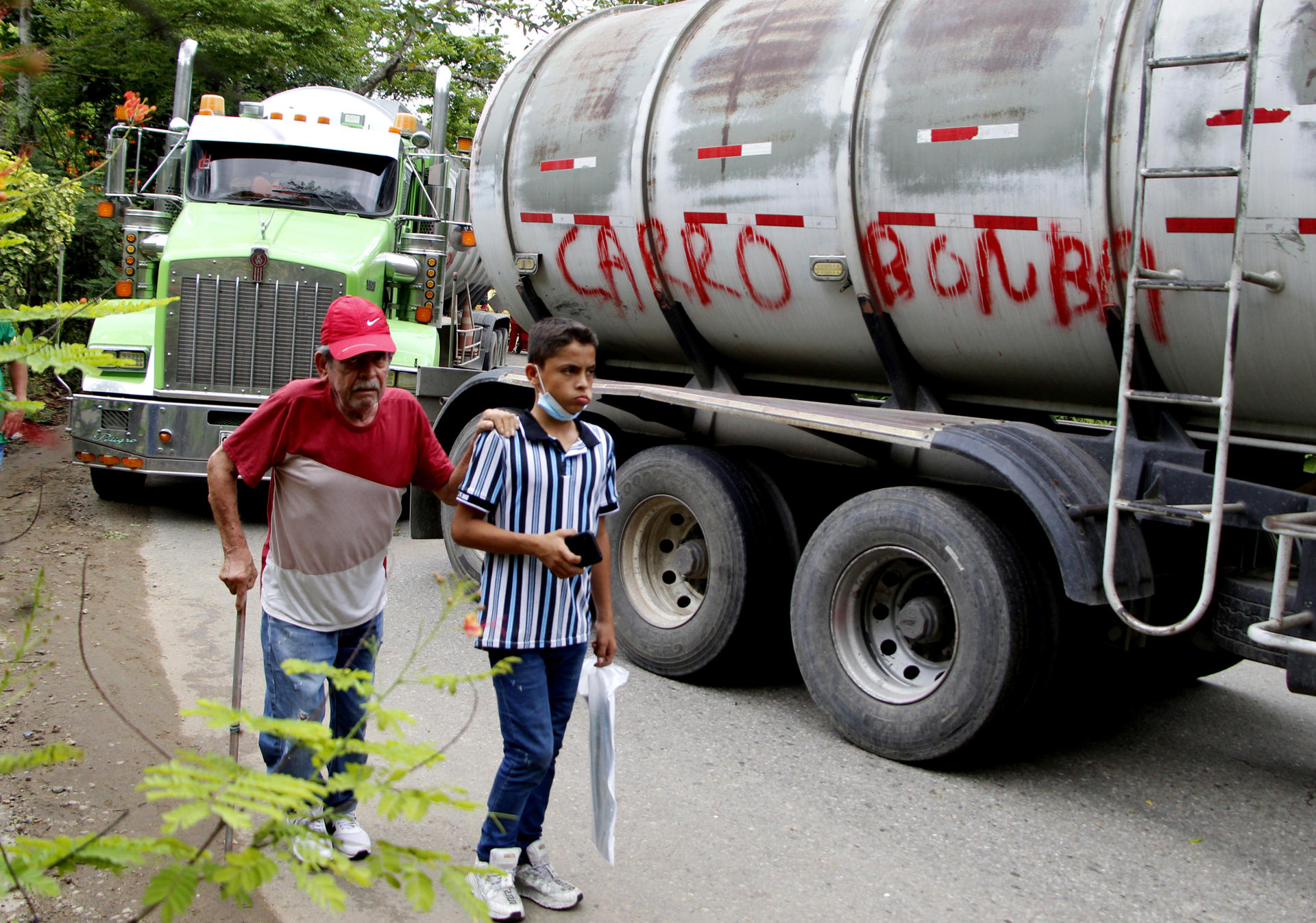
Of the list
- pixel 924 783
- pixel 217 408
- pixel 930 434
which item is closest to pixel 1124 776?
pixel 924 783

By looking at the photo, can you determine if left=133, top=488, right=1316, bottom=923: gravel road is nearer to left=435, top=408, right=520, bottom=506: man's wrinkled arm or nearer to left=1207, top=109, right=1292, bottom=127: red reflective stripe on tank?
left=435, top=408, right=520, bottom=506: man's wrinkled arm

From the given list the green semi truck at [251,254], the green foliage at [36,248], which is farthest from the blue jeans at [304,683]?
the green semi truck at [251,254]

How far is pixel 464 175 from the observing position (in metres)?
10.0

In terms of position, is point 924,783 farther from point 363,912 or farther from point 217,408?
point 217,408

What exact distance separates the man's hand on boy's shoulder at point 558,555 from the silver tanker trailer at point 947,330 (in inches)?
73.0

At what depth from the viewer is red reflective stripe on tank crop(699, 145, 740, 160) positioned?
222 inches

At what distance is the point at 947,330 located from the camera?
514 cm

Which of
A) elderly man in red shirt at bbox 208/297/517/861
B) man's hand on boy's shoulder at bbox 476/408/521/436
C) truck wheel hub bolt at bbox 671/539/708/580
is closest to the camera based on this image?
man's hand on boy's shoulder at bbox 476/408/521/436

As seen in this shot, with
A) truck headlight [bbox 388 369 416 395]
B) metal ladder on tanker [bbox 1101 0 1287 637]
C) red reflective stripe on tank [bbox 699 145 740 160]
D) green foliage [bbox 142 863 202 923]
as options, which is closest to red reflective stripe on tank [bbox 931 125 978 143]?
metal ladder on tanker [bbox 1101 0 1287 637]

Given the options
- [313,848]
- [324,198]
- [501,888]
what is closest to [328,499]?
[501,888]

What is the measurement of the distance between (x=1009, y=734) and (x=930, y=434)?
1231 millimetres

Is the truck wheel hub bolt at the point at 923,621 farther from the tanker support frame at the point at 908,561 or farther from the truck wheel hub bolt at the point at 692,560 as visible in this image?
the truck wheel hub bolt at the point at 692,560

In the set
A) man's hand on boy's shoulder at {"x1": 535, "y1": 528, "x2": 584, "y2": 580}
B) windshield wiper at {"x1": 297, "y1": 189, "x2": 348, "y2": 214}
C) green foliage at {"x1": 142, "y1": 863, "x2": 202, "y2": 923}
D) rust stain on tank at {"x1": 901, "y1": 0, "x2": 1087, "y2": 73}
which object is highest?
rust stain on tank at {"x1": 901, "y1": 0, "x2": 1087, "y2": 73}

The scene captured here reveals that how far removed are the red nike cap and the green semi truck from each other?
4.62m
